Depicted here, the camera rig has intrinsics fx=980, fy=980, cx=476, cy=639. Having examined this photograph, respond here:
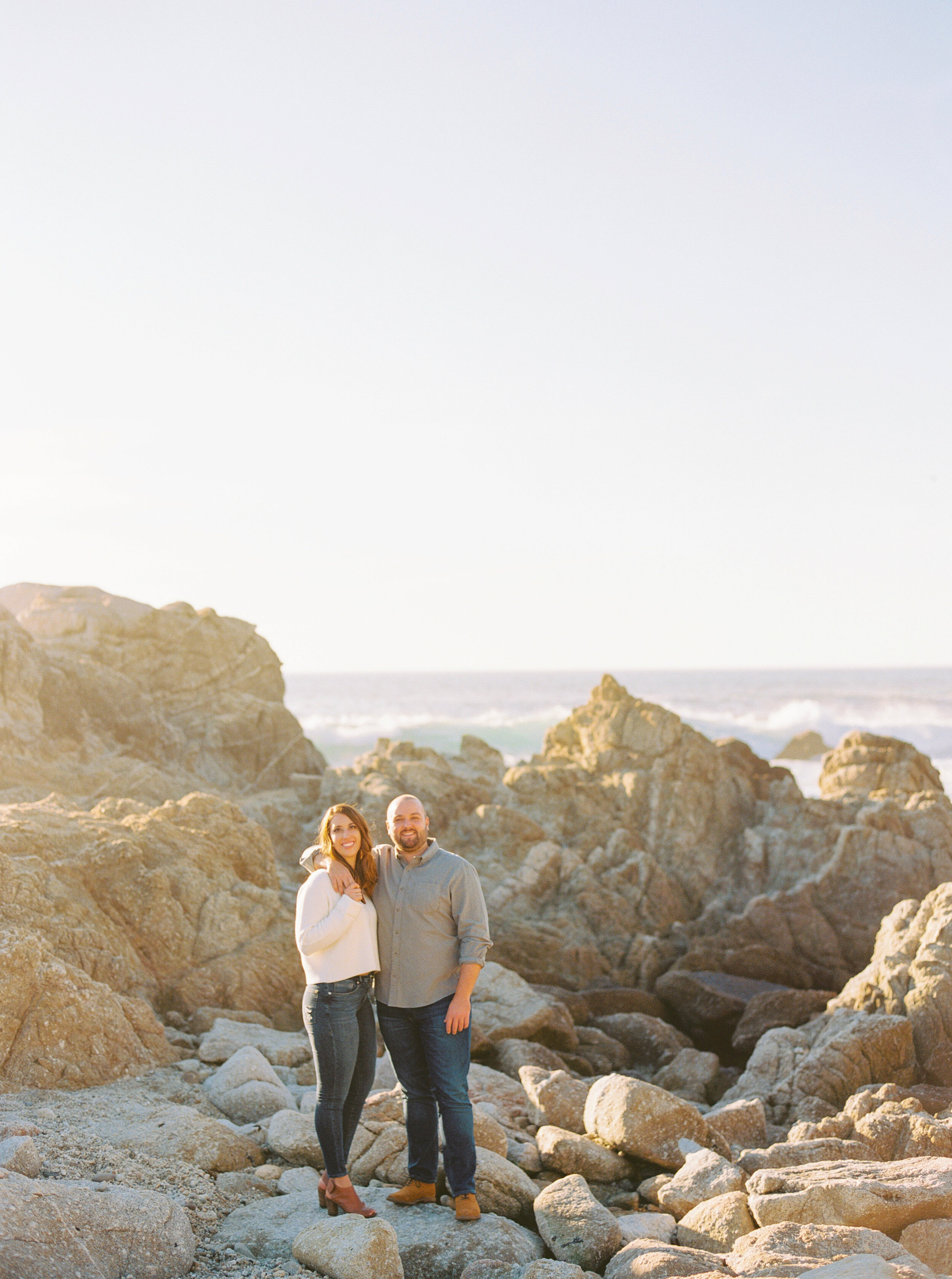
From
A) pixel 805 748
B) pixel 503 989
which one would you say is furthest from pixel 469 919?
pixel 805 748

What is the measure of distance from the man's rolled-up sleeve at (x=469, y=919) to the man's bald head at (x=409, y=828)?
0.95 feet

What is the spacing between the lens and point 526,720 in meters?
77.7

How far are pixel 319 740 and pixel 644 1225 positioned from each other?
5537 cm

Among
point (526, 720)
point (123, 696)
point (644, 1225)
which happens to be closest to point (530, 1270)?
point (644, 1225)

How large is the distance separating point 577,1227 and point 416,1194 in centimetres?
89

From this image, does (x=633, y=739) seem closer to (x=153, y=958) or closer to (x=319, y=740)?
(x=153, y=958)

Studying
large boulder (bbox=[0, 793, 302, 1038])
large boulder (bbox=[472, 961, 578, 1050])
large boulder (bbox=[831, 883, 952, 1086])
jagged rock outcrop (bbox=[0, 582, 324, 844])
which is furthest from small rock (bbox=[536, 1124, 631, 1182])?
jagged rock outcrop (bbox=[0, 582, 324, 844])

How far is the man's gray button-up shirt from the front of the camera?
5312mm

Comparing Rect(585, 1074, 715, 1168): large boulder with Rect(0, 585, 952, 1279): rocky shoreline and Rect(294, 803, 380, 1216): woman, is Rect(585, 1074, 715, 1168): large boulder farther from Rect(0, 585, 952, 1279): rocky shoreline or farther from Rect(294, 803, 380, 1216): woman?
Rect(294, 803, 380, 1216): woman

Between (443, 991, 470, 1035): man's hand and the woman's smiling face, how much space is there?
3.10ft

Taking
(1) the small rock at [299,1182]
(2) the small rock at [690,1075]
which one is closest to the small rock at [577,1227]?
(1) the small rock at [299,1182]

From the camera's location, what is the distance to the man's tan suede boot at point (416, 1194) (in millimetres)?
5379

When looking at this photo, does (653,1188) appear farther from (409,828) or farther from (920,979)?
(920,979)

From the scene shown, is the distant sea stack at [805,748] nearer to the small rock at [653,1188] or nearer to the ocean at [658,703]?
the ocean at [658,703]
